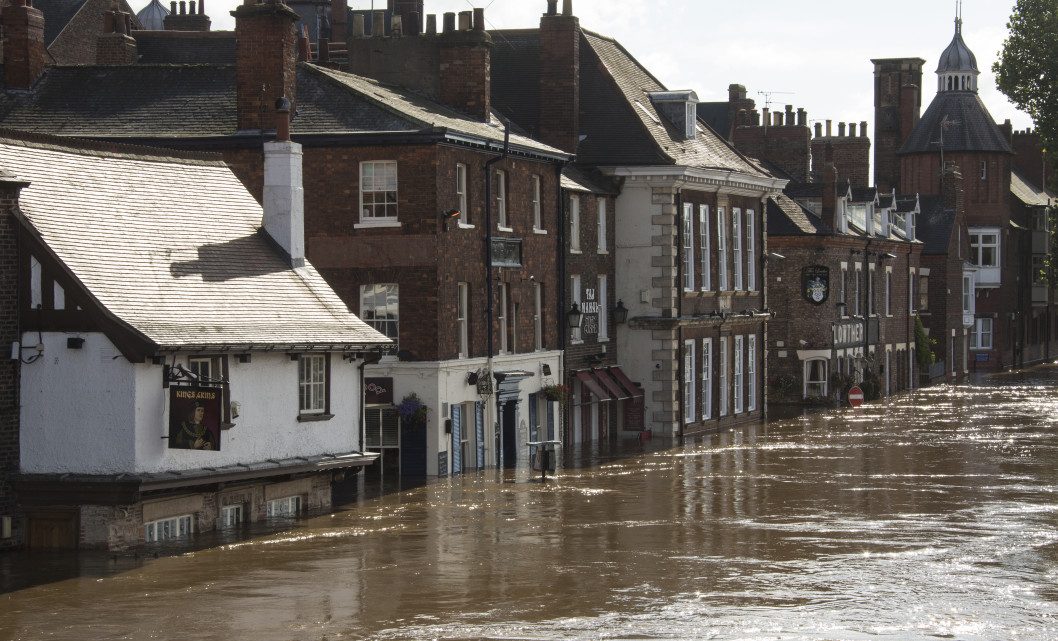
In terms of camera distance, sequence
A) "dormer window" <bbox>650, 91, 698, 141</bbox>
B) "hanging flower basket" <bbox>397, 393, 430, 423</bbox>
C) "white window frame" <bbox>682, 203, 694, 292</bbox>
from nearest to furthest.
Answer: "hanging flower basket" <bbox>397, 393, 430, 423</bbox> < "white window frame" <bbox>682, 203, 694, 292</bbox> < "dormer window" <bbox>650, 91, 698, 141</bbox>

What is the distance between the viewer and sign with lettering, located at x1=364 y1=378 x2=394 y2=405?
38.2 m

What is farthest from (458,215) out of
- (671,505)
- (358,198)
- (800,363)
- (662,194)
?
(800,363)

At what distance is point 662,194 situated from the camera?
50.4m

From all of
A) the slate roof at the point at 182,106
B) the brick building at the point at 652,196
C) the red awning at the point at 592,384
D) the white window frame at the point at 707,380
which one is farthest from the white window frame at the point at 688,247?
the slate roof at the point at 182,106

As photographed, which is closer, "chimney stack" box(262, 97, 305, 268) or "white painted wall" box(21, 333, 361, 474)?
"white painted wall" box(21, 333, 361, 474)

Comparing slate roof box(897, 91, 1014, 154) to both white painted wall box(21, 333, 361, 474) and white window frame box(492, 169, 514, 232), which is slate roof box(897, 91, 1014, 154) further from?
white painted wall box(21, 333, 361, 474)

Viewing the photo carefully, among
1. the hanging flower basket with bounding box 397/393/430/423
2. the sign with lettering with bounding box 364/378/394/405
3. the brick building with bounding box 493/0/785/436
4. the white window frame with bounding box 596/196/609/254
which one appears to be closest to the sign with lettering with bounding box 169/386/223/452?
the hanging flower basket with bounding box 397/393/430/423

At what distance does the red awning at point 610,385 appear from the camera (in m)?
48.5

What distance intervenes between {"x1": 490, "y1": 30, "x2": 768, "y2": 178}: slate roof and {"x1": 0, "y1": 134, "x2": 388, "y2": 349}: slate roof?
61.2 feet

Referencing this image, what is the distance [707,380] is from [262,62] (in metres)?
21.3

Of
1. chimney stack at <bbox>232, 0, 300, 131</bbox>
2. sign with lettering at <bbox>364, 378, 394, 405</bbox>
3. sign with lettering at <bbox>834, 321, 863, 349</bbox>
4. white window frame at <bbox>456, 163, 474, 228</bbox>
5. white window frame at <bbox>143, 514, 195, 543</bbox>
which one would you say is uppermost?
chimney stack at <bbox>232, 0, 300, 131</bbox>

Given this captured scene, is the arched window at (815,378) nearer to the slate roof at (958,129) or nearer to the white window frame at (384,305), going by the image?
the white window frame at (384,305)

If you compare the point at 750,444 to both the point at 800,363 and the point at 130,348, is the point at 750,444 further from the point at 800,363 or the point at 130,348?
the point at 130,348

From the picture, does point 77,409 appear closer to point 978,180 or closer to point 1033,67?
point 1033,67
